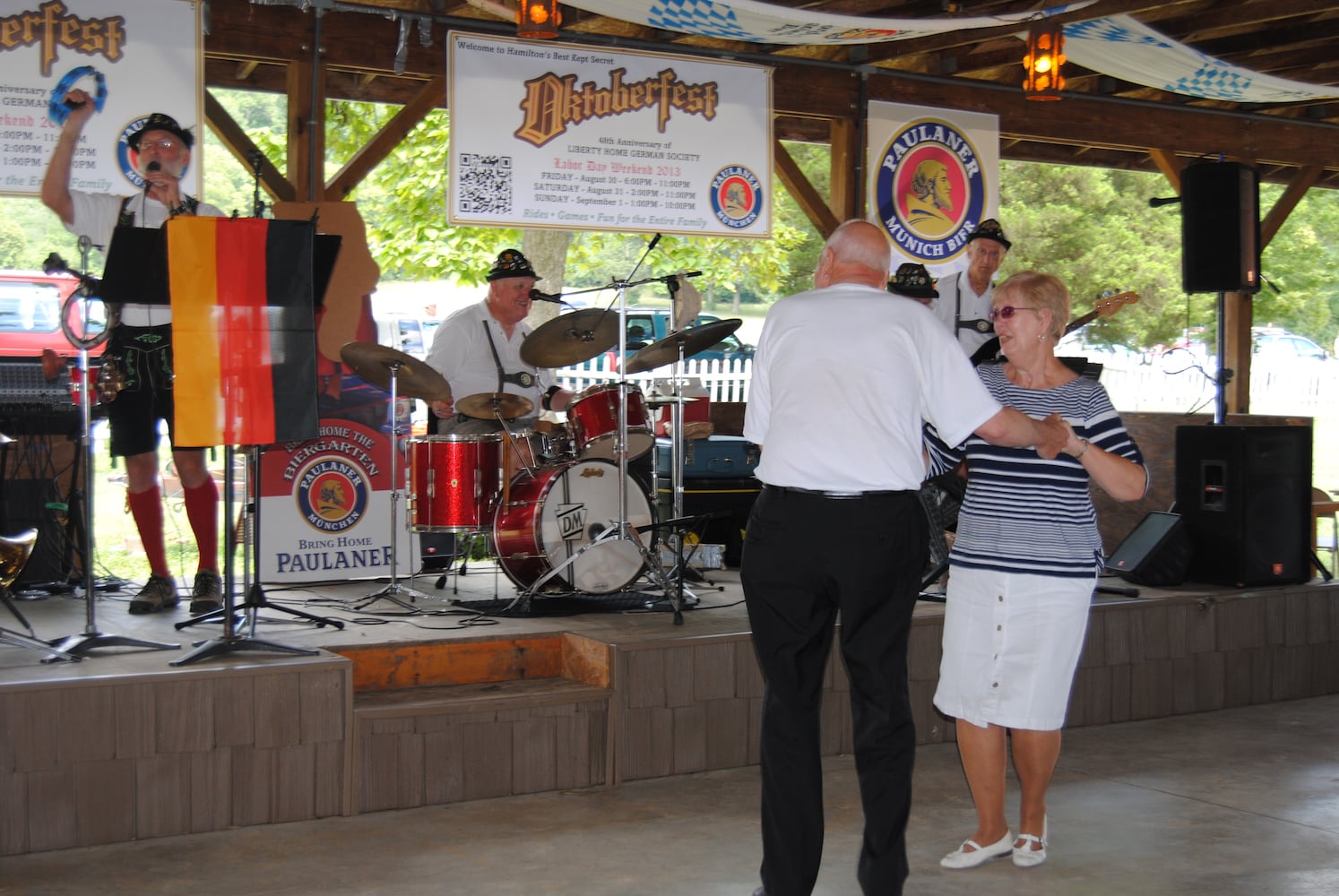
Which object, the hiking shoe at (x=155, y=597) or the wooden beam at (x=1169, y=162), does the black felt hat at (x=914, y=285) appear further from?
the wooden beam at (x=1169, y=162)

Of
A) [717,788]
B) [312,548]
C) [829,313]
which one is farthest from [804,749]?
[312,548]

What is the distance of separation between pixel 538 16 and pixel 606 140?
166cm

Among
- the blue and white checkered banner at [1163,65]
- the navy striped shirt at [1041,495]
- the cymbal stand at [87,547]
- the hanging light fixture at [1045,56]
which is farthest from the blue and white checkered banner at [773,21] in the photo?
the navy striped shirt at [1041,495]

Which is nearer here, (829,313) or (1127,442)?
(829,313)

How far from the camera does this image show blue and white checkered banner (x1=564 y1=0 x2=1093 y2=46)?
6082mm

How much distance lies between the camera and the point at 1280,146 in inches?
365

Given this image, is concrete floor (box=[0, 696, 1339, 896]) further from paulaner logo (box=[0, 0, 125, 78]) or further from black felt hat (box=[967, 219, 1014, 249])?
paulaner logo (box=[0, 0, 125, 78])

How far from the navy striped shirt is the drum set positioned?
1.87 meters

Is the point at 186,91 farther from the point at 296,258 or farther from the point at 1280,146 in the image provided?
the point at 1280,146

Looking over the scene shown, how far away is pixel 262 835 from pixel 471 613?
146 cm

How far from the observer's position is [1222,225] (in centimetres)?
815

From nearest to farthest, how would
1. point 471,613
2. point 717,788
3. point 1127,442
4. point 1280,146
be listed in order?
point 1127,442 < point 717,788 < point 471,613 < point 1280,146

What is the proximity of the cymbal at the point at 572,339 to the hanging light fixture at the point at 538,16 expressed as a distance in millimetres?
1056

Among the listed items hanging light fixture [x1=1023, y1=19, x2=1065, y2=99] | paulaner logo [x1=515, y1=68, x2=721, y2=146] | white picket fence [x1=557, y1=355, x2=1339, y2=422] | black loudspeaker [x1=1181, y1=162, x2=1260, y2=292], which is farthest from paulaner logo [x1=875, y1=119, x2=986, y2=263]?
white picket fence [x1=557, y1=355, x2=1339, y2=422]
